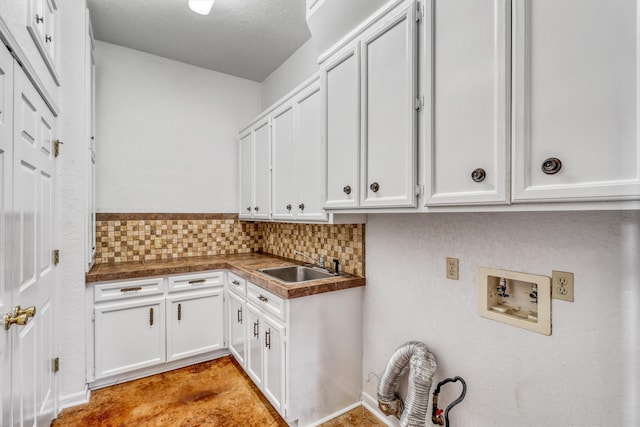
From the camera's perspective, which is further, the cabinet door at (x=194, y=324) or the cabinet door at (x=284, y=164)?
the cabinet door at (x=194, y=324)

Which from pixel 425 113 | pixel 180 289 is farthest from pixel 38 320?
pixel 425 113

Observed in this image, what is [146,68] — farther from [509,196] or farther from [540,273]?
[540,273]

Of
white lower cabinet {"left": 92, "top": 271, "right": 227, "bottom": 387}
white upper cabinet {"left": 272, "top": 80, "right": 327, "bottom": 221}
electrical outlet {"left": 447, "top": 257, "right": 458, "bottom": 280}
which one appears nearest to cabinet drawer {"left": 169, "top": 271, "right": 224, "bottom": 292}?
white lower cabinet {"left": 92, "top": 271, "right": 227, "bottom": 387}

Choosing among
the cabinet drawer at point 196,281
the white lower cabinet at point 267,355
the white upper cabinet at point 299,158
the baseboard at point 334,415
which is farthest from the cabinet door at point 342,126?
the cabinet drawer at point 196,281

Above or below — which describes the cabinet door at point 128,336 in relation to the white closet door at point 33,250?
below

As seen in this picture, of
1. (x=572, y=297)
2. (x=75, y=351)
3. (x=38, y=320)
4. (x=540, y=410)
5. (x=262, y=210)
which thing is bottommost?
(x=75, y=351)

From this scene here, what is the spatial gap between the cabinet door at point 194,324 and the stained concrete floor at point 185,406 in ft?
0.69

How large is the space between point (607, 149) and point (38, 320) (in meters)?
2.52

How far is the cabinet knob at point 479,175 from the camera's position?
1.08 metres

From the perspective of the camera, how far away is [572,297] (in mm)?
1157

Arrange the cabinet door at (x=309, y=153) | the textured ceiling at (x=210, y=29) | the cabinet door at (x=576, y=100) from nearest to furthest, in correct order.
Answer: the cabinet door at (x=576, y=100)
the cabinet door at (x=309, y=153)
the textured ceiling at (x=210, y=29)

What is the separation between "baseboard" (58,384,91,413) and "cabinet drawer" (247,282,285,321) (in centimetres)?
131

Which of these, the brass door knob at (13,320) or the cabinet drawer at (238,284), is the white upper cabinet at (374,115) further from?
the brass door knob at (13,320)

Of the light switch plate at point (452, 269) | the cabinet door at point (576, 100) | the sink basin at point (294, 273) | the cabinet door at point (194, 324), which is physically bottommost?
the cabinet door at point (194, 324)
